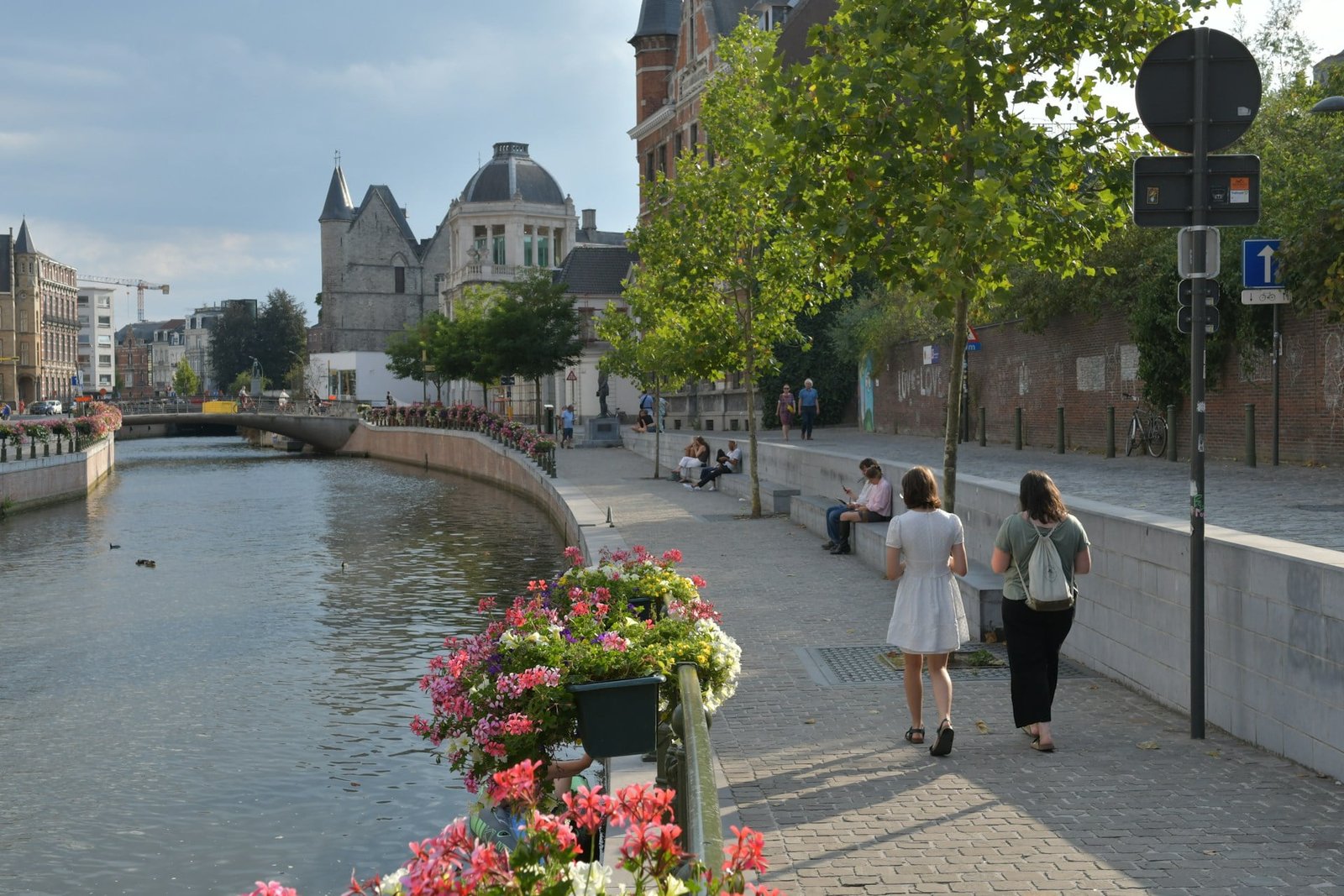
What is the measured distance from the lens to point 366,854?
898 centimetres

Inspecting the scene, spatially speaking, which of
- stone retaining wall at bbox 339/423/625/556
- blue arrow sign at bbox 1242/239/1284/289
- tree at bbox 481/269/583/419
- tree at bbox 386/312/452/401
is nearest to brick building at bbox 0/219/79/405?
tree at bbox 386/312/452/401

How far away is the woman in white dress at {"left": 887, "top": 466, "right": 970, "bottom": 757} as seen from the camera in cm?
766

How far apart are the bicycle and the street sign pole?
16.9 m

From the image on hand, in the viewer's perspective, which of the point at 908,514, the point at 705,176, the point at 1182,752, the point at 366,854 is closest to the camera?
the point at 1182,752

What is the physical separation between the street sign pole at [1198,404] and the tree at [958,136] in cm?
220

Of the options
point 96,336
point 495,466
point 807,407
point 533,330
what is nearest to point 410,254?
point 533,330

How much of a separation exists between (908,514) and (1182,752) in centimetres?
180

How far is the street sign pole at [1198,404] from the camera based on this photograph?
7.38m

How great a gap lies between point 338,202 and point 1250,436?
106m

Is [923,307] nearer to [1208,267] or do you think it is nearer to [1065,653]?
[1065,653]

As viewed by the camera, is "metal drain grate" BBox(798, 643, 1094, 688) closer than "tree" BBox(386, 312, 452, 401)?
Yes

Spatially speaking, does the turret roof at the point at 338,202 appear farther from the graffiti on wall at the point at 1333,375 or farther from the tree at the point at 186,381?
the graffiti on wall at the point at 1333,375

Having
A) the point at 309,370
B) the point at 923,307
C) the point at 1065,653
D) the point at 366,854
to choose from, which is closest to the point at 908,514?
the point at 1065,653

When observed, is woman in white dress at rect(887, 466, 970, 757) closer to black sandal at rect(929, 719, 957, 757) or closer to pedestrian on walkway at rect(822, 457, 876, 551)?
black sandal at rect(929, 719, 957, 757)
